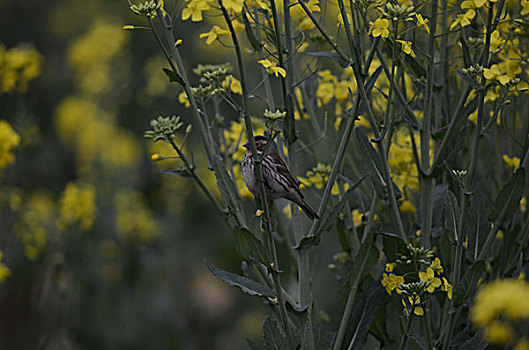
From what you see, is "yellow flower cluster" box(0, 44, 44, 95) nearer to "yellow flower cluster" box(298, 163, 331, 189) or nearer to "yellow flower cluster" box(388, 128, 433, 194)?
"yellow flower cluster" box(298, 163, 331, 189)

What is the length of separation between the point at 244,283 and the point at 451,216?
22.4 inches

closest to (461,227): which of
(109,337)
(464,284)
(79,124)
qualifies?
(464,284)

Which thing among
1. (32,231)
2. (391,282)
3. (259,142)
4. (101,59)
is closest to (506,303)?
(391,282)

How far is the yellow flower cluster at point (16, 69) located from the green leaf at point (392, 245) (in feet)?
6.59

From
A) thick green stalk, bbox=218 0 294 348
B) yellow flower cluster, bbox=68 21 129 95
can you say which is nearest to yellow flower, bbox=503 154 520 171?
thick green stalk, bbox=218 0 294 348

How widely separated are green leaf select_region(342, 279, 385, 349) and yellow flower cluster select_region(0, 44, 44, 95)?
199 cm

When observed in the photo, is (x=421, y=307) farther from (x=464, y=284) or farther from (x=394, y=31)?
(x=394, y=31)

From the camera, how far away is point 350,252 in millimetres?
2098

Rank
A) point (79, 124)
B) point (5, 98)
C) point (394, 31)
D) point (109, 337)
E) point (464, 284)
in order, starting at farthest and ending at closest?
point (79, 124), point (5, 98), point (109, 337), point (464, 284), point (394, 31)

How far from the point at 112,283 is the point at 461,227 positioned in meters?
2.52

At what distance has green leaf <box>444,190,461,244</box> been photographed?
5.69 ft

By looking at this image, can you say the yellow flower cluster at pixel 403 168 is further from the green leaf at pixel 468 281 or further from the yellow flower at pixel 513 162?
the green leaf at pixel 468 281

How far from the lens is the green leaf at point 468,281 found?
5.48 feet

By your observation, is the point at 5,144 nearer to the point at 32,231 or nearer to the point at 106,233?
the point at 32,231
